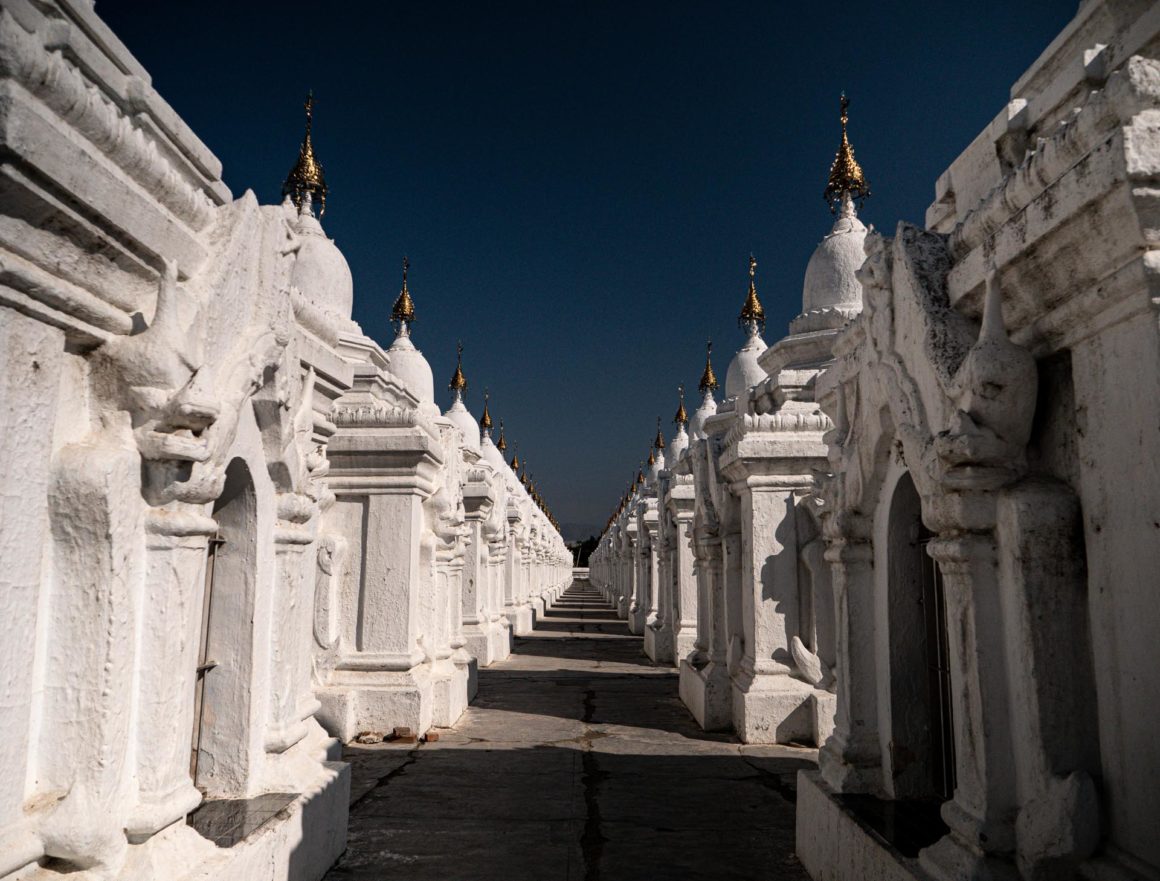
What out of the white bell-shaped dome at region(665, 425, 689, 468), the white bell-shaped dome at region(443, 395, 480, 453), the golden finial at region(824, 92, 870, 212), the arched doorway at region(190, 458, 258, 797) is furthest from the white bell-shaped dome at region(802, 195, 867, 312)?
the white bell-shaped dome at region(665, 425, 689, 468)

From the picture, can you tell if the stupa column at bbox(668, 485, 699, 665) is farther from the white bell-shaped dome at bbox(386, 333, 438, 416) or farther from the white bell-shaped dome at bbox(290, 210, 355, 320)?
the white bell-shaped dome at bbox(290, 210, 355, 320)

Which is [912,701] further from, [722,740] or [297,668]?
[722,740]

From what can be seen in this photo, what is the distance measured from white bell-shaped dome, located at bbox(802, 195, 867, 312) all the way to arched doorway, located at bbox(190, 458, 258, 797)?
7.07 metres

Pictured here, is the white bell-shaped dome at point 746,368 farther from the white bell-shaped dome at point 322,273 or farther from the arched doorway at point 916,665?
the arched doorway at point 916,665

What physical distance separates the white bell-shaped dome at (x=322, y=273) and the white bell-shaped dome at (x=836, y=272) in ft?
16.9

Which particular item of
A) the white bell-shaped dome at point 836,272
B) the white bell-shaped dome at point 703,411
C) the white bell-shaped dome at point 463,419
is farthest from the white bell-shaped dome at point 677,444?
the white bell-shaped dome at point 836,272

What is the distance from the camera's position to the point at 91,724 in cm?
255

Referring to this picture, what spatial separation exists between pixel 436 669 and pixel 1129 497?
22.9ft

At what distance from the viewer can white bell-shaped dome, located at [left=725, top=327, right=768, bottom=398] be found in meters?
13.5

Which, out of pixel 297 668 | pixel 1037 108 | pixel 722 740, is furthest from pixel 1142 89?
pixel 722 740

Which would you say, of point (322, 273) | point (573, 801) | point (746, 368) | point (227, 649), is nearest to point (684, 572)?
point (746, 368)

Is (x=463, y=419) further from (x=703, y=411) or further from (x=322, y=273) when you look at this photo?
(x=322, y=273)

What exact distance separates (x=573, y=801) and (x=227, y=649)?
8.87 ft

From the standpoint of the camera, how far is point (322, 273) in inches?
350
